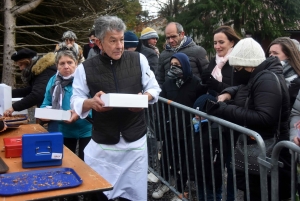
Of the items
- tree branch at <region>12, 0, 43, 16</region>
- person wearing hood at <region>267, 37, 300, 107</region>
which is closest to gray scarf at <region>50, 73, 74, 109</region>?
person wearing hood at <region>267, 37, 300, 107</region>

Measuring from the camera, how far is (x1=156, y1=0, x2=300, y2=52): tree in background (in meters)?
20.3

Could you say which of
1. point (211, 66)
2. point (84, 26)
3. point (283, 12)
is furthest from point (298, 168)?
point (283, 12)

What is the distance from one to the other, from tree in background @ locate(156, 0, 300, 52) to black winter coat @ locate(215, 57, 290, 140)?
17.7 m

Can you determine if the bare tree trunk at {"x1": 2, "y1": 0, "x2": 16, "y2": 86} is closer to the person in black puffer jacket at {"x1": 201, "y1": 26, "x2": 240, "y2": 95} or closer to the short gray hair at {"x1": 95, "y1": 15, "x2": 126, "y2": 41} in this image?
the person in black puffer jacket at {"x1": 201, "y1": 26, "x2": 240, "y2": 95}

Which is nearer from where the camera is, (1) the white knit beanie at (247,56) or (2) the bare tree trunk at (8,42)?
(1) the white knit beanie at (247,56)

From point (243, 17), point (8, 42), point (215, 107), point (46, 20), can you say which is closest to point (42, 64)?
point (215, 107)

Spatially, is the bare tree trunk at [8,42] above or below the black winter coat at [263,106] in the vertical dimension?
above

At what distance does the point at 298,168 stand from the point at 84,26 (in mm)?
11075

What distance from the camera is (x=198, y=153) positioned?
347 centimetres

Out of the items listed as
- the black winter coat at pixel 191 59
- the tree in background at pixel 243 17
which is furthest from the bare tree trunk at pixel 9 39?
the tree in background at pixel 243 17

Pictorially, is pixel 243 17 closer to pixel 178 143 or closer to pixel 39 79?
pixel 39 79

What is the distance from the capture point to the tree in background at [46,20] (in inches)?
418

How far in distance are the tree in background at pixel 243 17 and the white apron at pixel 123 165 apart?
1775 cm

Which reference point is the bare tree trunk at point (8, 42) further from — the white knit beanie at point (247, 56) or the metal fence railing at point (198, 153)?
the white knit beanie at point (247, 56)
